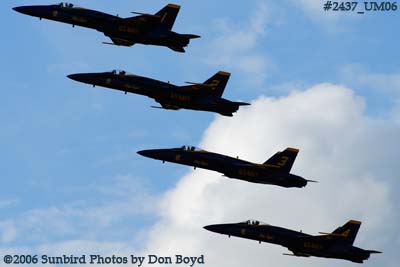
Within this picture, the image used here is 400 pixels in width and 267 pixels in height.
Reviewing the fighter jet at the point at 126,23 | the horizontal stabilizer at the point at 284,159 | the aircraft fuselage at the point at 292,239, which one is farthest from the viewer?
the aircraft fuselage at the point at 292,239

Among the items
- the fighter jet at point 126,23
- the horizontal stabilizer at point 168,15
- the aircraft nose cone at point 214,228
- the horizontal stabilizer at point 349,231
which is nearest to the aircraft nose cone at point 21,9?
the fighter jet at point 126,23

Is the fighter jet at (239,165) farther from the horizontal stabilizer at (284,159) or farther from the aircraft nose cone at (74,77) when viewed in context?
the aircraft nose cone at (74,77)

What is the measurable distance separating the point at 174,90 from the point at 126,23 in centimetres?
867

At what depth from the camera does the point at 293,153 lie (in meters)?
103

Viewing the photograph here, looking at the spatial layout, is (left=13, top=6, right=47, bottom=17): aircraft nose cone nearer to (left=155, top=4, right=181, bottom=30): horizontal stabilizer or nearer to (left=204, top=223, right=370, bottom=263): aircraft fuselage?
(left=155, top=4, right=181, bottom=30): horizontal stabilizer

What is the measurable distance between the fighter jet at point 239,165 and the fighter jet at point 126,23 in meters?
12.2

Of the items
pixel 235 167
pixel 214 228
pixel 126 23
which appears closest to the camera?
pixel 126 23

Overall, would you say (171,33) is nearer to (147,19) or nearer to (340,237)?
(147,19)

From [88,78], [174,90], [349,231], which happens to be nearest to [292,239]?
[349,231]

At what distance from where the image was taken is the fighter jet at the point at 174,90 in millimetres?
98062

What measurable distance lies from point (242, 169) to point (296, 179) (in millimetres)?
5884

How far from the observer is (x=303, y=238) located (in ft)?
337

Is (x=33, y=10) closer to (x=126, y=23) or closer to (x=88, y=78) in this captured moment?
(x=88, y=78)

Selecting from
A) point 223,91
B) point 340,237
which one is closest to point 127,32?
point 223,91
